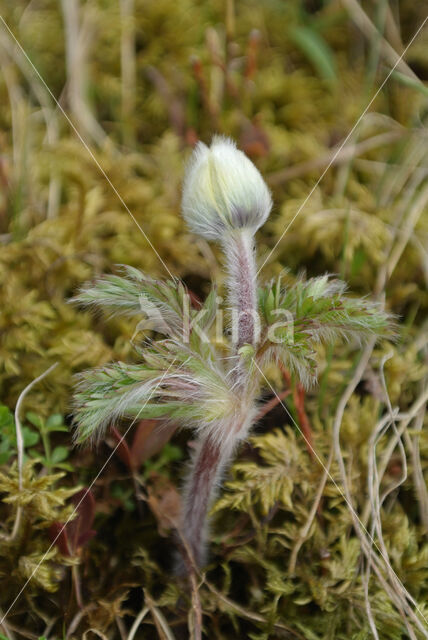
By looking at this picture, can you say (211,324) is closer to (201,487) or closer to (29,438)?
(201,487)

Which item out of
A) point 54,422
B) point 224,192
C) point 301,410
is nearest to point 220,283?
point 301,410

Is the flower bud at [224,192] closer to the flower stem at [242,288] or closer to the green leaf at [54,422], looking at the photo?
the flower stem at [242,288]

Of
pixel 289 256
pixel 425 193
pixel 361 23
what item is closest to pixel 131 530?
pixel 289 256

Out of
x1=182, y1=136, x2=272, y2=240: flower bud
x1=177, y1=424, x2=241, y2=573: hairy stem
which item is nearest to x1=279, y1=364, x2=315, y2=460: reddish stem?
x1=177, y1=424, x2=241, y2=573: hairy stem

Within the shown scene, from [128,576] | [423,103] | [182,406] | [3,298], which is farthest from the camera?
[423,103]

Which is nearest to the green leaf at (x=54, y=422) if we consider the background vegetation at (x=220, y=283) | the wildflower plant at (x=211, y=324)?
the background vegetation at (x=220, y=283)

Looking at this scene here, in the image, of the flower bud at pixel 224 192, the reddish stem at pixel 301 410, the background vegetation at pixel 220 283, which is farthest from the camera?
the reddish stem at pixel 301 410

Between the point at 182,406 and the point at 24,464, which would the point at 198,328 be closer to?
the point at 182,406
